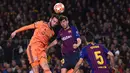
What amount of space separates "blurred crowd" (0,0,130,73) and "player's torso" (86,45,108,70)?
5618 mm

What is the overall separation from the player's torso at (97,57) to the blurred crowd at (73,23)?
18.4 ft

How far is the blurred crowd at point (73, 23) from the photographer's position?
2061 cm

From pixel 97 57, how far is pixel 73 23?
10667 mm

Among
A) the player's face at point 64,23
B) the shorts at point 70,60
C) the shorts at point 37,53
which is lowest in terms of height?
the shorts at point 70,60

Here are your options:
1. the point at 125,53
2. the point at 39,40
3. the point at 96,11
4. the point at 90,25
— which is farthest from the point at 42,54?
the point at 96,11

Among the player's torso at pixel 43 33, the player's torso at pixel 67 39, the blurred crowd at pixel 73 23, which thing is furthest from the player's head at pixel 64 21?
the blurred crowd at pixel 73 23

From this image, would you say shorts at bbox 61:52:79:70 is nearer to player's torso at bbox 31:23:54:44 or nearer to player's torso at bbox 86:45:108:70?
player's torso at bbox 31:23:54:44

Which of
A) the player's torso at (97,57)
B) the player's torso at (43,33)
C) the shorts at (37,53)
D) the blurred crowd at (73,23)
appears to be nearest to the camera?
the player's torso at (97,57)

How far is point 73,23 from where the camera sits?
23.8 m

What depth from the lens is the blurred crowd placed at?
20.6m

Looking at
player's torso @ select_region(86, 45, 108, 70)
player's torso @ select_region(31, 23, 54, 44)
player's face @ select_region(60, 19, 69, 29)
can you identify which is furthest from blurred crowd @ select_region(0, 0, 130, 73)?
player's torso @ select_region(86, 45, 108, 70)

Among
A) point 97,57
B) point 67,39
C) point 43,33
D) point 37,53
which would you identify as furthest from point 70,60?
point 97,57

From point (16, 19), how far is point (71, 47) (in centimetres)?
1006

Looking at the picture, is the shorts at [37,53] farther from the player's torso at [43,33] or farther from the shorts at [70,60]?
the shorts at [70,60]
